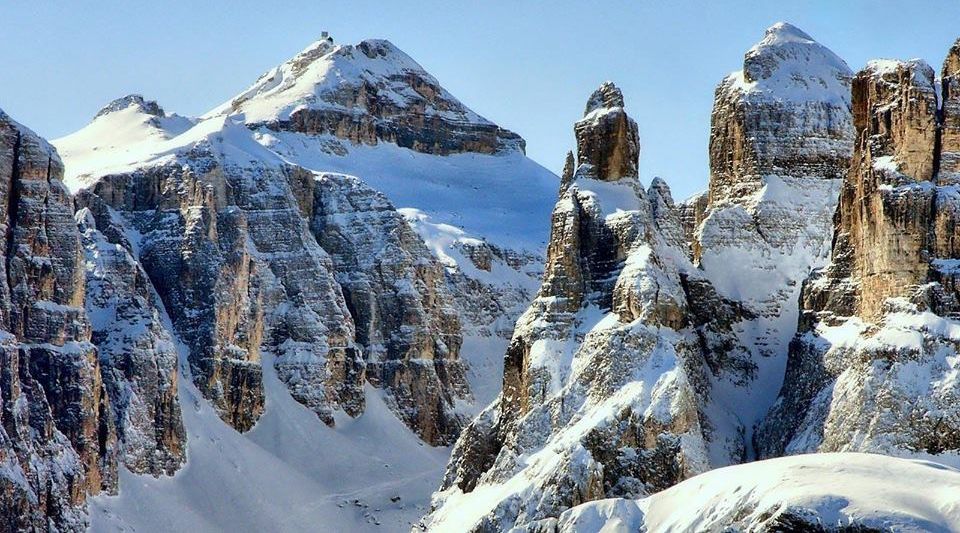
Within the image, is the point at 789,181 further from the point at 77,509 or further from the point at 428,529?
the point at 77,509

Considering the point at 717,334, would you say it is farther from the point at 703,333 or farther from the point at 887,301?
the point at 887,301

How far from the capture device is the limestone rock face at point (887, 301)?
126 m

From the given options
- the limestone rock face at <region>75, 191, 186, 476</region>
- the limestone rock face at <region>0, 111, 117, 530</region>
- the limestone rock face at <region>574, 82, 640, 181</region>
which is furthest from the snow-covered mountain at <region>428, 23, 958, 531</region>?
the limestone rock face at <region>75, 191, 186, 476</region>

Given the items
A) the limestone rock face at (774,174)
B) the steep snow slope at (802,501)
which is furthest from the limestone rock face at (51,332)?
the steep snow slope at (802,501)

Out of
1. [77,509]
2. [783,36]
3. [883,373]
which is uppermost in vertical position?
[783,36]

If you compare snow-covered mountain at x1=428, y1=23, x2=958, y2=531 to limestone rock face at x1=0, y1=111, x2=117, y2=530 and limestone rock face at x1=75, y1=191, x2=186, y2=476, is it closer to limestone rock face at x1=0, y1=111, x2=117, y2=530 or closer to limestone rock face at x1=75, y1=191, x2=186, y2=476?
limestone rock face at x1=0, y1=111, x2=117, y2=530

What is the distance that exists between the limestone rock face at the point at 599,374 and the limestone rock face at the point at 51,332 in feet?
114

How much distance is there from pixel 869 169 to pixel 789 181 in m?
20.3

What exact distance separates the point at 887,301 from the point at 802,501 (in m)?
31.9

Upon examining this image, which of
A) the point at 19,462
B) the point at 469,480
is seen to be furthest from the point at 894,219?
the point at 19,462

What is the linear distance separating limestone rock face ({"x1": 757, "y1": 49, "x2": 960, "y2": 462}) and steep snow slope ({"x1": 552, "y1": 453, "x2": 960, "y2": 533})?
18184 millimetres

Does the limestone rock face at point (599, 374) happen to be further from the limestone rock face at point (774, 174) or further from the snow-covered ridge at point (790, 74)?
the snow-covered ridge at point (790, 74)

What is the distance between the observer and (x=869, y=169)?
132 meters

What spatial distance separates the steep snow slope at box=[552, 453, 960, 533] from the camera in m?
97.8
